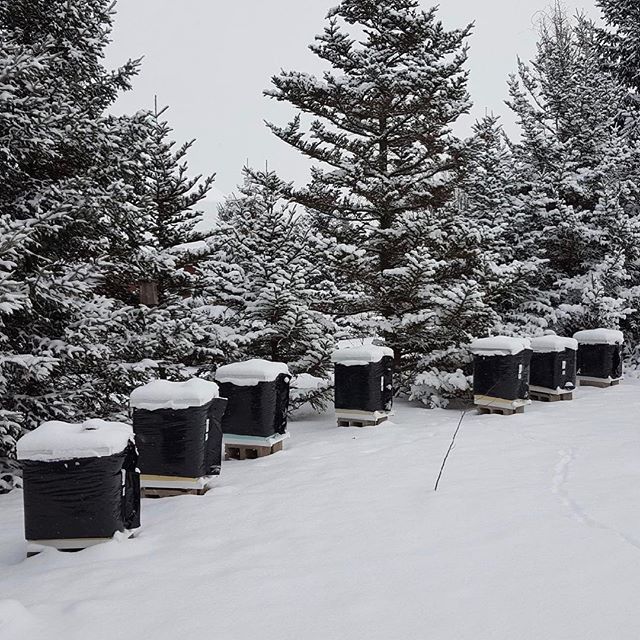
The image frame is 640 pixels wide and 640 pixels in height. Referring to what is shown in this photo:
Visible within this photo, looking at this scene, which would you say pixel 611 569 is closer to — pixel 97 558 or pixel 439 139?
pixel 97 558

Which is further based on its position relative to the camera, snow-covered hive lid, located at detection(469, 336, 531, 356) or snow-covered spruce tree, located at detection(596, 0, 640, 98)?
snow-covered spruce tree, located at detection(596, 0, 640, 98)

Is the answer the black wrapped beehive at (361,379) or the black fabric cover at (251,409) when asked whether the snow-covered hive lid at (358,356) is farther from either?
the black fabric cover at (251,409)

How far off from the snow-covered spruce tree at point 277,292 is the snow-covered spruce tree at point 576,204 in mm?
5774

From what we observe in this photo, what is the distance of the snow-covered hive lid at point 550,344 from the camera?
10.3 m

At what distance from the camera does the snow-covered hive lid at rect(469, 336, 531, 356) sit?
8.98 metres

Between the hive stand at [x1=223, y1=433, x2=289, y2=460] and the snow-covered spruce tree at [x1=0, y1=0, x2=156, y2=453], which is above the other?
the snow-covered spruce tree at [x1=0, y1=0, x2=156, y2=453]

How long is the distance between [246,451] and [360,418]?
6.55 feet

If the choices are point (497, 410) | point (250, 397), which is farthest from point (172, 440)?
point (497, 410)

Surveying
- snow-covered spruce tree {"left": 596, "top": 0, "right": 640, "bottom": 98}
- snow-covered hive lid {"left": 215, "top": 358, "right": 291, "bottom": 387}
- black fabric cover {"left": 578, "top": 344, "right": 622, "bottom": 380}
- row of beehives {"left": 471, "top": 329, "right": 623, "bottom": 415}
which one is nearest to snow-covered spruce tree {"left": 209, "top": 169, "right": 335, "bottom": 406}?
snow-covered hive lid {"left": 215, "top": 358, "right": 291, "bottom": 387}

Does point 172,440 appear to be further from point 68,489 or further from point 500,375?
point 500,375

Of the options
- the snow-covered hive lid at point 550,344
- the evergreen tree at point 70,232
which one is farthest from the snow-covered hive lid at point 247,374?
the snow-covered hive lid at point 550,344

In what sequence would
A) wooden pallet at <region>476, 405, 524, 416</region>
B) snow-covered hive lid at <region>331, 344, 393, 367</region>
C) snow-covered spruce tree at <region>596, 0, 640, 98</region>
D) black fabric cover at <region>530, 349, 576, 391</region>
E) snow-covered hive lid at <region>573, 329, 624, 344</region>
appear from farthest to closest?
snow-covered spruce tree at <region>596, 0, 640, 98</region>, snow-covered hive lid at <region>573, 329, 624, 344</region>, black fabric cover at <region>530, 349, 576, 391</region>, wooden pallet at <region>476, 405, 524, 416</region>, snow-covered hive lid at <region>331, 344, 393, 367</region>

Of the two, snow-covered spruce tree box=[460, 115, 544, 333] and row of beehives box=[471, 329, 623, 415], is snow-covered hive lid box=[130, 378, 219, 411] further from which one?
snow-covered spruce tree box=[460, 115, 544, 333]

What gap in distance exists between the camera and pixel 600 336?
11.9 metres
